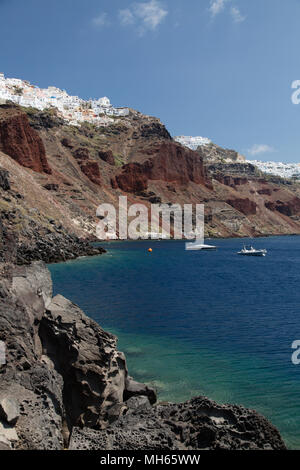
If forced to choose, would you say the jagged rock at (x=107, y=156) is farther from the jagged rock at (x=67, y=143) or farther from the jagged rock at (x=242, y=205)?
the jagged rock at (x=242, y=205)

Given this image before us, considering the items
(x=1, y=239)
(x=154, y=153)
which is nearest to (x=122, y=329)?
(x=1, y=239)

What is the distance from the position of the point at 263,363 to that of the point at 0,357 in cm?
1187

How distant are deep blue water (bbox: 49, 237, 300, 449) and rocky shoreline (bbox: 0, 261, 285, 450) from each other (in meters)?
3.70

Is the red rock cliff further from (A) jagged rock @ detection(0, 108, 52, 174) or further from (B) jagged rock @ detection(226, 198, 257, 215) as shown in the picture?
(A) jagged rock @ detection(0, 108, 52, 174)

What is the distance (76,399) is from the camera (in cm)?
984

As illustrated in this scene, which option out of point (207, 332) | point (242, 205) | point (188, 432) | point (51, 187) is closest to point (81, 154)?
point (51, 187)

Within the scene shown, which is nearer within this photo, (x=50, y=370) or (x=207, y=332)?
(x=50, y=370)

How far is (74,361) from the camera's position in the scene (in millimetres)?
10172

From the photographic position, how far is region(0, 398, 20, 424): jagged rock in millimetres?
6477

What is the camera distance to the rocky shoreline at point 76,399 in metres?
6.78

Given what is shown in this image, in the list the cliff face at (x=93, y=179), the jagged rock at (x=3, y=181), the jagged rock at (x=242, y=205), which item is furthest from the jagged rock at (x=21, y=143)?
the jagged rock at (x=242, y=205)

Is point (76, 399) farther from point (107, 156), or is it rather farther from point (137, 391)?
point (107, 156)

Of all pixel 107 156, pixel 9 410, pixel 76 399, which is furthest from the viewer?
pixel 107 156

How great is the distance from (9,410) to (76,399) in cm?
356
